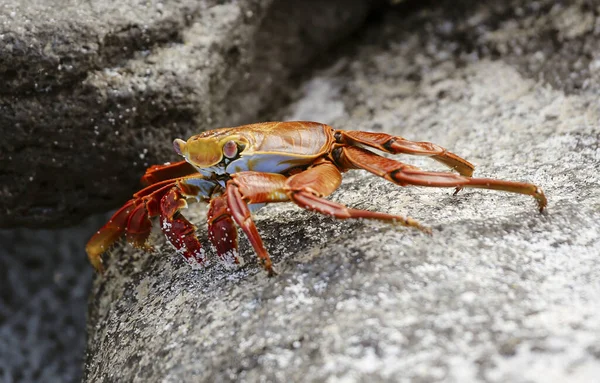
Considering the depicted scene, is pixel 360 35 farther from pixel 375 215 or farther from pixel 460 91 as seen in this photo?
pixel 375 215

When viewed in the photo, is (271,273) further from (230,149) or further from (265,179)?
(230,149)

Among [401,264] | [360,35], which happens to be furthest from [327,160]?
[360,35]

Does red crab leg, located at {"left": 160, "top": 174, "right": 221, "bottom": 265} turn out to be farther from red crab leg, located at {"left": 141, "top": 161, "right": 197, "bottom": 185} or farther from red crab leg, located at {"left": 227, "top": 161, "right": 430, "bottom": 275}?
red crab leg, located at {"left": 227, "top": 161, "right": 430, "bottom": 275}

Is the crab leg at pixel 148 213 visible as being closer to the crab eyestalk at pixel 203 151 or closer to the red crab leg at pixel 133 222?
the red crab leg at pixel 133 222

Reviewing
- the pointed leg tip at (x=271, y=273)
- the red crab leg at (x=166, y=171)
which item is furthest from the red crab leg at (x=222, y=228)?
the red crab leg at (x=166, y=171)

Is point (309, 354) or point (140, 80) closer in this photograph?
point (309, 354)

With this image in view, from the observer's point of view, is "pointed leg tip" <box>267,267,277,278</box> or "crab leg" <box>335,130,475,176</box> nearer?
"pointed leg tip" <box>267,267,277,278</box>

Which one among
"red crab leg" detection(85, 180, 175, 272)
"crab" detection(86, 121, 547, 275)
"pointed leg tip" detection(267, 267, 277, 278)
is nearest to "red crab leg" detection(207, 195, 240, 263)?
"crab" detection(86, 121, 547, 275)
